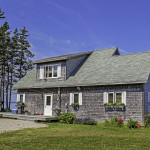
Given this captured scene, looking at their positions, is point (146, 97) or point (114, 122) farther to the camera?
point (146, 97)

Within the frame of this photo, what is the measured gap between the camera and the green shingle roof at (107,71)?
18344mm

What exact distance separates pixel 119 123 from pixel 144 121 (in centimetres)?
182

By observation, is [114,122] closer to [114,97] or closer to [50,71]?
[114,97]

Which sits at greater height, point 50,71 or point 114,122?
point 50,71

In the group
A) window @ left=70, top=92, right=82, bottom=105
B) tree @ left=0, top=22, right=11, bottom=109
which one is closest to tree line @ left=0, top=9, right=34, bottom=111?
tree @ left=0, top=22, right=11, bottom=109

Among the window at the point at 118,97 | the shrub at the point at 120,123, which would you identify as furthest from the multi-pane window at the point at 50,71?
the shrub at the point at 120,123

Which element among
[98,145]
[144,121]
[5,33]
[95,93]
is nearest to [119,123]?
[144,121]

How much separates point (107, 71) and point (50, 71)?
6023mm

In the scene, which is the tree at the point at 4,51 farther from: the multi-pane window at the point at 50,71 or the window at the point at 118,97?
the window at the point at 118,97

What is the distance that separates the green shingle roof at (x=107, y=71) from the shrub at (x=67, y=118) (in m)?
2.71

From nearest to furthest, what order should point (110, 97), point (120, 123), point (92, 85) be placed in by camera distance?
1. point (120, 123)
2. point (110, 97)
3. point (92, 85)

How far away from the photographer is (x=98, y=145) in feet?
32.4

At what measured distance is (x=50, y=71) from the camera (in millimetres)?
23531

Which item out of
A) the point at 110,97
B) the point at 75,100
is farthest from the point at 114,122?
the point at 75,100
